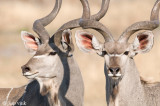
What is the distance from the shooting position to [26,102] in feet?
37.8

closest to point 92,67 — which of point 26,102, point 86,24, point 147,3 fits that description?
point 26,102

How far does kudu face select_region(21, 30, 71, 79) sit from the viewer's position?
10.4 m

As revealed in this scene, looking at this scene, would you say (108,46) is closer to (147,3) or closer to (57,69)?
(57,69)

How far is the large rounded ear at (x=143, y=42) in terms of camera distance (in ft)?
31.3

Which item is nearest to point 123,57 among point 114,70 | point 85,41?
point 114,70

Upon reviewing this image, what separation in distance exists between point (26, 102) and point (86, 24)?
236 cm

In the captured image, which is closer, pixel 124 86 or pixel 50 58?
pixel 124 86

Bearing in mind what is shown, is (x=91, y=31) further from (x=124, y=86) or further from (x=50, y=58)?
(x=124, y=86)

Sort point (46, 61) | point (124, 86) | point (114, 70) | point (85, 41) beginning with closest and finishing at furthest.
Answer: point (114, 70)
point (124, 86)
point (85, 41)
point (46, 61)

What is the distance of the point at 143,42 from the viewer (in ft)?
31.6

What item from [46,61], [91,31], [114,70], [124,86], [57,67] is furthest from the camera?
[91,31]

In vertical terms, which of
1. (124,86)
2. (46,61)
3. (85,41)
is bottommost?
(124,86)

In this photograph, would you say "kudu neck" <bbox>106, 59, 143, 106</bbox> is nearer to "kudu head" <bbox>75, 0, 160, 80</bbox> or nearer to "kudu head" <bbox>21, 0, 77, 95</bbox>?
"kudu head" <bbox>75, 0, 160, 80</bbox>

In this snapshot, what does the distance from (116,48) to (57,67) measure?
151 centimetres
